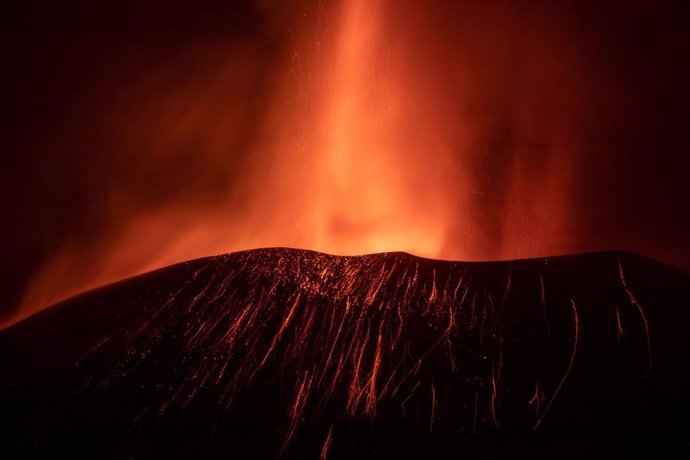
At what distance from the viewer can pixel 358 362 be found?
6758mm

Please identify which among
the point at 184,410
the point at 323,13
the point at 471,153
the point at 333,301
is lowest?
the point at 184,410

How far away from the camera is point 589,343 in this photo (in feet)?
22.5

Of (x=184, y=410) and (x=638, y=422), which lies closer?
(x=638, y=422)

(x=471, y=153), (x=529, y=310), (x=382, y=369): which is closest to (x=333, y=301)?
(x=382, y=369)

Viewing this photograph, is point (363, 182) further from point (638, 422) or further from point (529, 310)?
point (638, 422)

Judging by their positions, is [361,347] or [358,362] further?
[361,347]

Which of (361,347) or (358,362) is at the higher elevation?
(361,347)

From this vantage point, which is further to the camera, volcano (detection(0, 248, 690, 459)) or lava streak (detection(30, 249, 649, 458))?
lava streak (detection(30, 249, 649, 458))

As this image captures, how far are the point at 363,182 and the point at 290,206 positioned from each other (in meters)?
1.77

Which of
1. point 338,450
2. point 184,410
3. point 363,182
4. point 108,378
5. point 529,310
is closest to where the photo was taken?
point 338,450

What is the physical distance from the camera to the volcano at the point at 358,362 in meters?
5.43

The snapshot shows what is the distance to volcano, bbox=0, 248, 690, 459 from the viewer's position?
5.43 metres

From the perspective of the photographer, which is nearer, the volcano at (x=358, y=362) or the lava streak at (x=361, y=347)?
the volcano at (x=358, y=362)

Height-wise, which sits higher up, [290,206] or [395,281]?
[290,206]
